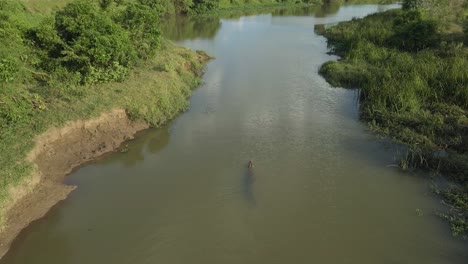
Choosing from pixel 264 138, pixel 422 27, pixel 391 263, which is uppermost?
pixel 422 27

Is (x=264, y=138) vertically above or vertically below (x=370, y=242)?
above

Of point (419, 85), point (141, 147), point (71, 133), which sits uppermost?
point (419, 85)

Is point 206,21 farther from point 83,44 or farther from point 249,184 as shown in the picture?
point 249,184

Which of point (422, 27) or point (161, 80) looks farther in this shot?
point (422, 27)

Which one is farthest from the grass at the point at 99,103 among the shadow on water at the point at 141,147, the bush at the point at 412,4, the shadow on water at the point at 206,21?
the bush at the point at 412,4

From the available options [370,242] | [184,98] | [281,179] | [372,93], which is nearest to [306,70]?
[372,93]


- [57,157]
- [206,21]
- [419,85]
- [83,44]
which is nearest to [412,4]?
[419,85]

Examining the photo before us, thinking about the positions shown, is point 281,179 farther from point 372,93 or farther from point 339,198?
point 372,93
